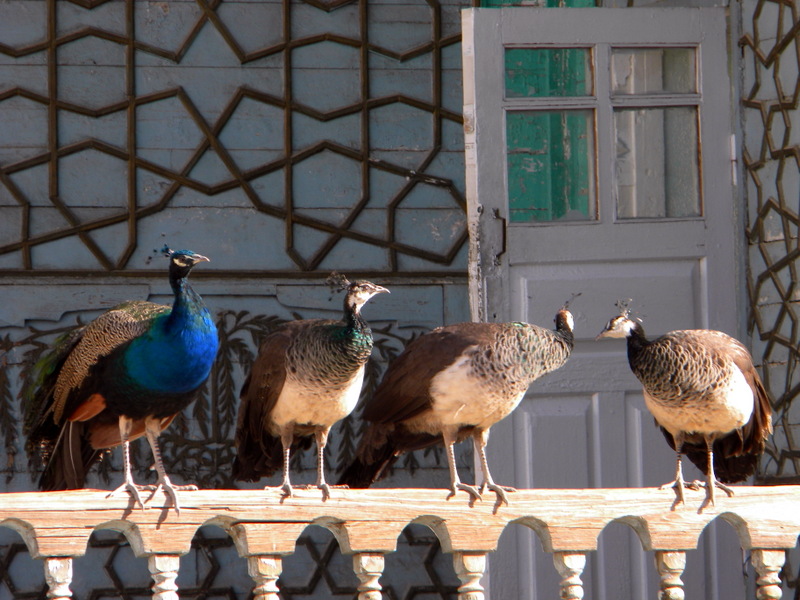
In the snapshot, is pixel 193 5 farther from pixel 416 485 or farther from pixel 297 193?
pixel 416 485

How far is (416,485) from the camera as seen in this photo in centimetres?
548

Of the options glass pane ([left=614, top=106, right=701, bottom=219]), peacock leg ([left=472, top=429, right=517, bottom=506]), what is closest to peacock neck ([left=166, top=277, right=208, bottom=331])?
peacock leg ([left=472, top=429, right=517, bottom=506])

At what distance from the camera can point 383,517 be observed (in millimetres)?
3318

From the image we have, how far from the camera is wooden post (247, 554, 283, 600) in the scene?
10.6ft

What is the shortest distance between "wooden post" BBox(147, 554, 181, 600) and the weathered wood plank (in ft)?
0.06

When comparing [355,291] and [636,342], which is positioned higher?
[355,291]

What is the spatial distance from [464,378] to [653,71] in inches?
64.0

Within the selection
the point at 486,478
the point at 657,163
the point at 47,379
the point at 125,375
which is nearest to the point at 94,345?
the point at 125,375

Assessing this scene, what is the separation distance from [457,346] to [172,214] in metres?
2.19

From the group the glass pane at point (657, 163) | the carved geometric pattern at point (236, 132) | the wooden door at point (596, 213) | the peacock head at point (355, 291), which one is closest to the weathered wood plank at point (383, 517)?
the peacock head at point (355, 291)

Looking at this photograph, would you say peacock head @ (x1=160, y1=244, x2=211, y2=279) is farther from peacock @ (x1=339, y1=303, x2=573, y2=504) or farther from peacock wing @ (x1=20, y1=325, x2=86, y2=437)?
peacock @ (x1=339, y1=303, x2=573, y2=504)

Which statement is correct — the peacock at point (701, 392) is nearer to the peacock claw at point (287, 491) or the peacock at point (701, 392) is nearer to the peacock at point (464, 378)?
the peacock at point (464, 378)

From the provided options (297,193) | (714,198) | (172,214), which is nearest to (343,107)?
(297,193)

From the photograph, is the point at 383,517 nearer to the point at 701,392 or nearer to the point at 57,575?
the point at 57,575
